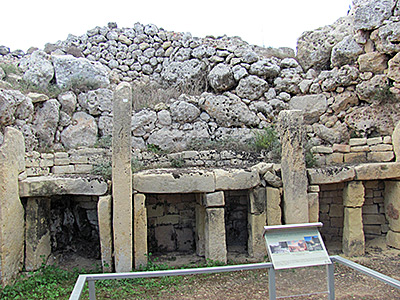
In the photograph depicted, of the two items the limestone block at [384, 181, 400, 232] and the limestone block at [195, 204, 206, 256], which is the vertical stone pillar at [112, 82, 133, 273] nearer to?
the limestone block at [195, 204, 206, 256]

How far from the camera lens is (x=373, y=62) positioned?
8.27 m

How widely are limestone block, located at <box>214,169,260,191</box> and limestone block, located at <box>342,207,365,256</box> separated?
2.33 m

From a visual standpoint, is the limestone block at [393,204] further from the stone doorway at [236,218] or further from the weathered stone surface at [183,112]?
the weathered stone surface at [183,112]

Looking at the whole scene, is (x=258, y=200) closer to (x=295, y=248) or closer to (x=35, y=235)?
(x=295, y=248)

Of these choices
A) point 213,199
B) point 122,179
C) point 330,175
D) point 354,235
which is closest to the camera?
point 122,179

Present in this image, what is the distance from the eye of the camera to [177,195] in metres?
7.71

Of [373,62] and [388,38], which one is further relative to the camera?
[373,62]

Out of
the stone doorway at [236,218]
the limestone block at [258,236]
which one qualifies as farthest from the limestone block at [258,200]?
the stone doorway at [236,218]

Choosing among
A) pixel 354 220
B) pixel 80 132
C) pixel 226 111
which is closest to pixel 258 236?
pixel 354 220

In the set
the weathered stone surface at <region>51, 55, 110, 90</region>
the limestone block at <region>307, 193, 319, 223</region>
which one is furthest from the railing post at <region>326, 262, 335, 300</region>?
the weathered stone surface at <region>51, 55, 110, 90</region>

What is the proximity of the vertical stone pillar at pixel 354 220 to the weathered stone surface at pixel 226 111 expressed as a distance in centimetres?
319

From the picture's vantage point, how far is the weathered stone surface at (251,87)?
9219 millimetres

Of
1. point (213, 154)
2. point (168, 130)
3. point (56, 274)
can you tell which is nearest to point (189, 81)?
point (168, 130)

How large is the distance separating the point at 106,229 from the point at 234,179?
103 inches
